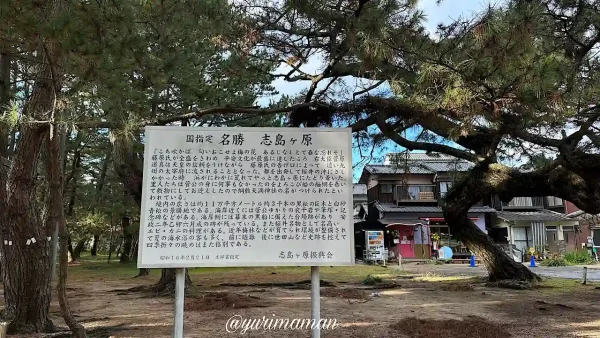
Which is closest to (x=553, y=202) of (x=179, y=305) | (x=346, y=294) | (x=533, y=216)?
(x=533, y=216)

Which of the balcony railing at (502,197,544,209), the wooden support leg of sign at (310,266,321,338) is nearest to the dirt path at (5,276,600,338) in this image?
the wooden support leg of sign at (310,266,321,338)

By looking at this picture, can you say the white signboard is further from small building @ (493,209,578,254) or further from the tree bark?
small building @ (493,209,578,254)

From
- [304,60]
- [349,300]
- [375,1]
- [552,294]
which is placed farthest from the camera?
[552,294]

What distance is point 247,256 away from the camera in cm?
379

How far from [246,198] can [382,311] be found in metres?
3.64

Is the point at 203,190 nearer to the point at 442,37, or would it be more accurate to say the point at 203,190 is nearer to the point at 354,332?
the point at 354,332

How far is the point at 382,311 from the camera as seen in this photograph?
655 cm

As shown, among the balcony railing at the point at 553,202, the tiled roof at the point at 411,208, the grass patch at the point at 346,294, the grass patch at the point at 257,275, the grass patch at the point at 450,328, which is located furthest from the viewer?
the balcony railing at the point at 553,202

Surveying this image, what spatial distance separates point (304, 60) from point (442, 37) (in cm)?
204

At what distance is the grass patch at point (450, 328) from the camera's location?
15.8 feet

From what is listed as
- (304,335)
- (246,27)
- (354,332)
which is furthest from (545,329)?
(246,27)

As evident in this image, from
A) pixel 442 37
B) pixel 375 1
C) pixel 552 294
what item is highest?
pixel 375 1

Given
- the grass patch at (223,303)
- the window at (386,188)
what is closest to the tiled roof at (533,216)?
the window at (386,188)

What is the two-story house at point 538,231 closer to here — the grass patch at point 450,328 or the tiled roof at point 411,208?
the tiled roof at point 411,208
